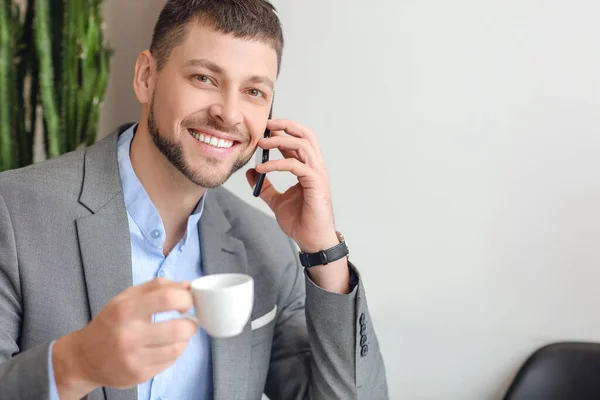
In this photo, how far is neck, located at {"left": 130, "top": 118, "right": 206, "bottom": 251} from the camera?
1.39m

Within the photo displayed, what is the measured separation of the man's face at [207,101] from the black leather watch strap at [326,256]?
283mm

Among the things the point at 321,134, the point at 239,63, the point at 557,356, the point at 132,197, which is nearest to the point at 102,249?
the point at 132,197

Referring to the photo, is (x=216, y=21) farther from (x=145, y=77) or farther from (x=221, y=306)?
(x=221, y=306)

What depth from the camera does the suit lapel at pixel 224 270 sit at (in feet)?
4.52

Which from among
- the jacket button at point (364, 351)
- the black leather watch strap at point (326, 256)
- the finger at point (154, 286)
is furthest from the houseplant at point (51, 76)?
the finger at point (154, 286)

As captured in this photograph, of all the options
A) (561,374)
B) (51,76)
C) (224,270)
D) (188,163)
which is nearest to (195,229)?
(224,270)

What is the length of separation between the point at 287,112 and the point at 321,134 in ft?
0.51

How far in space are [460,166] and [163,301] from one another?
1151 millimetres

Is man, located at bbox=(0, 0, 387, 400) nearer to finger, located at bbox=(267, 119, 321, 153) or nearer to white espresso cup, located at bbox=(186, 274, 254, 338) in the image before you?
finger, located at bbox=(267, 119, 321, 153)

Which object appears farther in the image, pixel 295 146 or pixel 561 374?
pixel 561 374

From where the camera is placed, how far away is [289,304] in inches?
64.1

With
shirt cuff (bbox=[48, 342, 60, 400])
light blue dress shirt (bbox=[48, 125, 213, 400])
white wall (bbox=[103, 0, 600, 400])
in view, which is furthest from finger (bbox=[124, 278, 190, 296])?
white wall (bbox=[103, 0, 600, 400])

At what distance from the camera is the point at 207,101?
1305mm

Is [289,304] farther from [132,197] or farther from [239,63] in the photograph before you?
[239,63]
